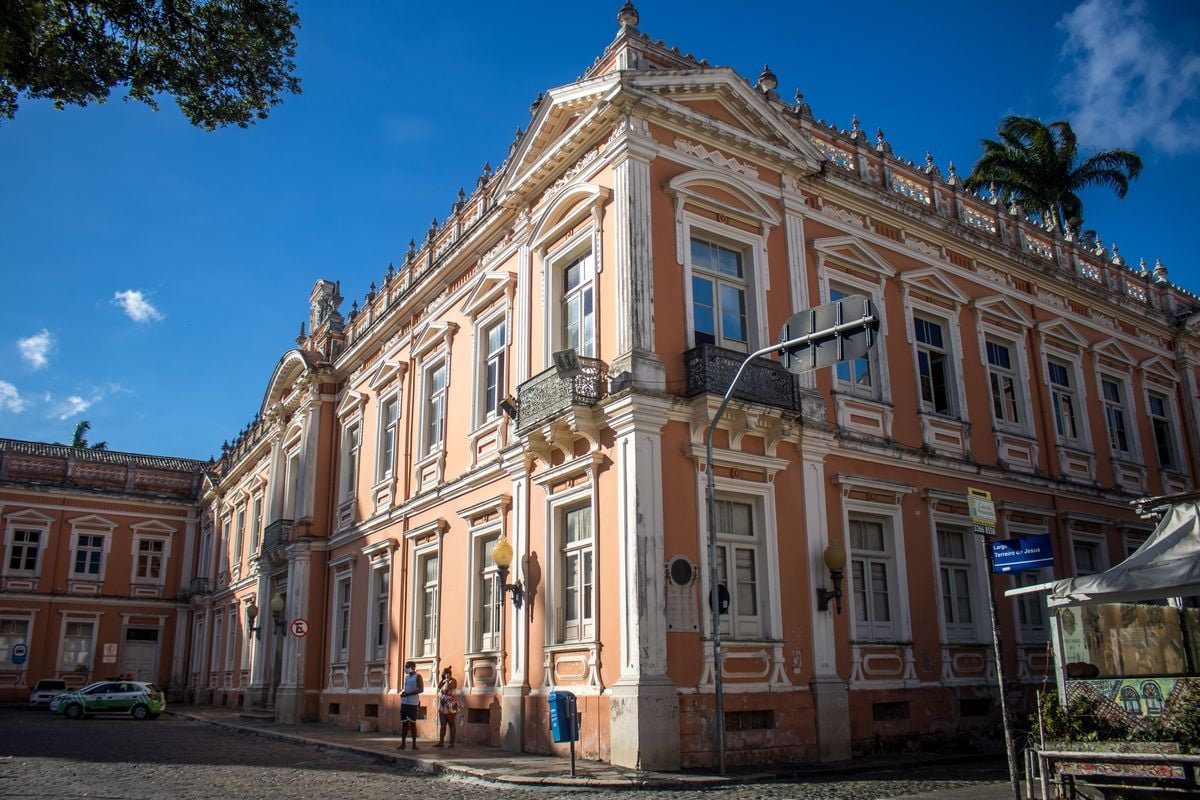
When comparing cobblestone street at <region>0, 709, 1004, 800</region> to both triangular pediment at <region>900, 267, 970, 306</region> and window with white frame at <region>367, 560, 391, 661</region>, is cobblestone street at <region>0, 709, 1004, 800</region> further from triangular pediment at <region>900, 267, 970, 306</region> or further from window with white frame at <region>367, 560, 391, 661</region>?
triangular pediment at <region>900, 267, 970, 306</region>

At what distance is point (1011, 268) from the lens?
65.3 ft

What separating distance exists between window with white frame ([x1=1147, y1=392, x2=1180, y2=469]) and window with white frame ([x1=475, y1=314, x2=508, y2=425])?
1513 centimetres

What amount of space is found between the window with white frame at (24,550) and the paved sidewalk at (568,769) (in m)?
26.6

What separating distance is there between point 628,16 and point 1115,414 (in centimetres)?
1425

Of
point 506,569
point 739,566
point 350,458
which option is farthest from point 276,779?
point 350,458

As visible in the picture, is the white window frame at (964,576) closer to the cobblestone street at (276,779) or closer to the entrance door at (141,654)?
the cobblestone street at (276,779)

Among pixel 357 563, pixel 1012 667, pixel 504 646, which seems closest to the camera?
pixel 504 646

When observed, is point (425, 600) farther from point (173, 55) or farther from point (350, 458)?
point (173, 55)

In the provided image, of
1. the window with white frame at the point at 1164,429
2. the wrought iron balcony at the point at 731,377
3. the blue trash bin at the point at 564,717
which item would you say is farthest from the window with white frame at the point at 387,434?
the window with white frame at the point at 1164,429

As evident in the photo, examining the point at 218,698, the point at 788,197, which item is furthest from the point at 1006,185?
the point at 218,698

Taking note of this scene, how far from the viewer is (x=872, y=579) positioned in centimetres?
1513

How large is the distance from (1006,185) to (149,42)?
89.4 ft

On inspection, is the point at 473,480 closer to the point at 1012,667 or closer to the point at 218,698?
the point at 1012,667

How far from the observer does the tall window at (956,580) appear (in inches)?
631
